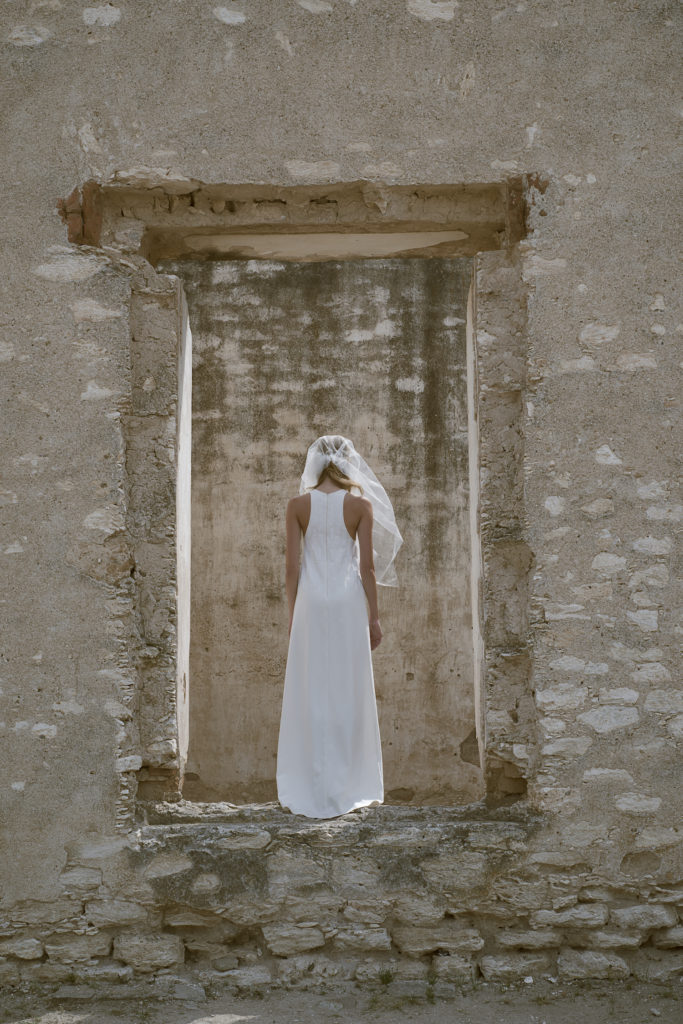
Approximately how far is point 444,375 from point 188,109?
12.8ft

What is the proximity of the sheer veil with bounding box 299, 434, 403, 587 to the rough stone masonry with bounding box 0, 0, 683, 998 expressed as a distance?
33.2 inches

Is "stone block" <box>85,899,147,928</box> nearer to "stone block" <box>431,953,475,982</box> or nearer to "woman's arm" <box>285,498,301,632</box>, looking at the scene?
"stone block" <box>431,953,475,982</box>

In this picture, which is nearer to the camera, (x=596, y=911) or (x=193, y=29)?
(x=596, y=911)

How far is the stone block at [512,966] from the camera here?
14.2 ft

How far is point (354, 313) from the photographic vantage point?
323 inches

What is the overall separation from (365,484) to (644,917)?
2318mm

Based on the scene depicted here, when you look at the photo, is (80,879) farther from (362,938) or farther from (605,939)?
(605,939)

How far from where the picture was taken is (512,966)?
14.2ft

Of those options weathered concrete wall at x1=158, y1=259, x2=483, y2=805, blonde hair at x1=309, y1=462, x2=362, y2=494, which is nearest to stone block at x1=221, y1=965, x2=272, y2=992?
blonde hair at x1=309, y1=462, x2=362, y2=494

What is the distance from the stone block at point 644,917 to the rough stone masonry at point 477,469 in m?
0.02

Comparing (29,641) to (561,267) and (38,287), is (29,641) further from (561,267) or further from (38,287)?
(561,267)

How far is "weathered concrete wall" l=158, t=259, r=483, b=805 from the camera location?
7.92 m

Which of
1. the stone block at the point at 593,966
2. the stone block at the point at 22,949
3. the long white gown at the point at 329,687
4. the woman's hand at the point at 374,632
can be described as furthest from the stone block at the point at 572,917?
the stone block at the point at 22,949

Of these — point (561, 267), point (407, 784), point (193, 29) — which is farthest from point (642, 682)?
point (407, 784)
